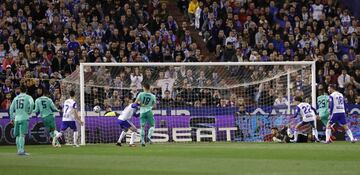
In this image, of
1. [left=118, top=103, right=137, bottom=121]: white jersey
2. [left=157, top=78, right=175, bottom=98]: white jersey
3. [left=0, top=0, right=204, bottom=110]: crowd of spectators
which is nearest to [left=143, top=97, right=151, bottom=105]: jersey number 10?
Answer: [left=118, top=103, right=137, bottom=121]: white jersey

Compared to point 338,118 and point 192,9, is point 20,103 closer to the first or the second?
point 338,118

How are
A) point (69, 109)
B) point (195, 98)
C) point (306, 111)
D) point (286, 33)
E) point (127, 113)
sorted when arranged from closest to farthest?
point (127, 113), point (69, 109), point (306, 111), point (195, 98), point (286, 33)

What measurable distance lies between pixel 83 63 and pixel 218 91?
516 centimetres

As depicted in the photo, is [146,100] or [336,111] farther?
[336,111]

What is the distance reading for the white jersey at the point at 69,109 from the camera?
29.6m

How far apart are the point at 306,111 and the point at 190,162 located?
11338 millimetres

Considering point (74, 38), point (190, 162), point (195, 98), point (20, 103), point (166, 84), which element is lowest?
point (190, 162)

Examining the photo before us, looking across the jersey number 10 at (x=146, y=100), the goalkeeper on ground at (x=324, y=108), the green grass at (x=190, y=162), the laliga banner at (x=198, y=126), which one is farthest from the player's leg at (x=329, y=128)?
the jersey number 10 at (x=146, y=100)

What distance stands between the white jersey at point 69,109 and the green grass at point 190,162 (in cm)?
464

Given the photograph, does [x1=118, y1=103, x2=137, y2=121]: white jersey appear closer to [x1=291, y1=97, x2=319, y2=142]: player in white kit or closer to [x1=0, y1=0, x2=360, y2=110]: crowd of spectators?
[x1=0, y1=0, x2=360, y2=110]: crowd of spectators

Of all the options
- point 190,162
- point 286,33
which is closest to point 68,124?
point 190,162

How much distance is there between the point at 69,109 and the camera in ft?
97.3

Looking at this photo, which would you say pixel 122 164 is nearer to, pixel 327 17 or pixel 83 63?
pixel 83 63

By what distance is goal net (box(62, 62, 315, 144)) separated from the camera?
106ft
